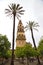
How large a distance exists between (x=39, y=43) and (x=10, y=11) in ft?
123

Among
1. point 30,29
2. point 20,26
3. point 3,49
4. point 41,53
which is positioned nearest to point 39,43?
point 41,53

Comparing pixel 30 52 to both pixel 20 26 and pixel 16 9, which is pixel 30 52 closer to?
pixel 16 9

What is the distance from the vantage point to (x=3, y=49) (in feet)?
236

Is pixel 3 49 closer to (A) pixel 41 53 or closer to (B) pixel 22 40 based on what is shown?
(A) pixel 41 53

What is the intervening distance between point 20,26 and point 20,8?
7736 cm

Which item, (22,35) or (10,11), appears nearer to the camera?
(10,11)

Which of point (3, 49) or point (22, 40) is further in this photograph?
point (22, 40)

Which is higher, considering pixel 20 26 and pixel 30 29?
pixel 20 26

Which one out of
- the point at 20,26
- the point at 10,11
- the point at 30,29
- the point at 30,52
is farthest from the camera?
the point at 20,26

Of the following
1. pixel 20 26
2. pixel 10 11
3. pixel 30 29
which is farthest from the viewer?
pixel 20 26

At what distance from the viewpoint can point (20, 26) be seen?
5748 inches

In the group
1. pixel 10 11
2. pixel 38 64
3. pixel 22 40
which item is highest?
pixel 22 40

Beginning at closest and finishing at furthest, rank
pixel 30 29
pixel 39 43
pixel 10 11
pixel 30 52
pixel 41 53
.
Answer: pixel 10 11 < pixel 30 52 < pixel 30 29 < pixel 41 53 < pixel 39 43

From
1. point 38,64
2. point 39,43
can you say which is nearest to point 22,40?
point 39,43
